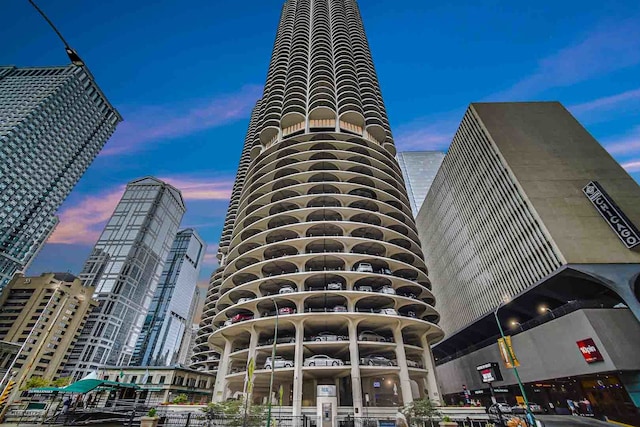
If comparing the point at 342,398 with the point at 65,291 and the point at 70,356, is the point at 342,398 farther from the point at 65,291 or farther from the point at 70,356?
the point at 70,356

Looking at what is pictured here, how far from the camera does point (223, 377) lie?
37.0 metres

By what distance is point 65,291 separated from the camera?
9888 cm

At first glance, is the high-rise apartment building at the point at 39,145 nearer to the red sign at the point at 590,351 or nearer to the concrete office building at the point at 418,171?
the concrete office building at the point at 418,171

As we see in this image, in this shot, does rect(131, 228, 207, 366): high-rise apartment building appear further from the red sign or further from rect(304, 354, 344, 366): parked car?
the red sign

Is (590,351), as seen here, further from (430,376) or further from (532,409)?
(430,376)

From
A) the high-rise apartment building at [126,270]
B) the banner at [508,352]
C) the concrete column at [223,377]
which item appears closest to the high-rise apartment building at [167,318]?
the high-rise apartment building at [126,270]

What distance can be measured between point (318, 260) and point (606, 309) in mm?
31982

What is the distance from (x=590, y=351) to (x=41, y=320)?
131228 millimetres

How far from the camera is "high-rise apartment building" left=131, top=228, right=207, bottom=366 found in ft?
545

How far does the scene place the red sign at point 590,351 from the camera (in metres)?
29.4

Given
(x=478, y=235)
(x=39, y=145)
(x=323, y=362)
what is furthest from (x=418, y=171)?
(x=39, y=145)

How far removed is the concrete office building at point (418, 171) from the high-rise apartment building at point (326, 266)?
7838cm

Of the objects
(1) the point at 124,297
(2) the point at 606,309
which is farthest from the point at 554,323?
(1) the point at 124,297

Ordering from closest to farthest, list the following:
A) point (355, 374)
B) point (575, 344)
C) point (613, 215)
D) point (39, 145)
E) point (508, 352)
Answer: point (508, 352)
point (355, 374)
point (575, 344)
point (613, 215)
point (39, 145)
